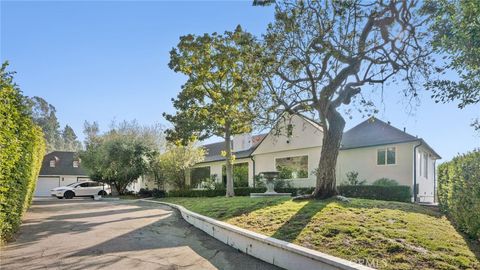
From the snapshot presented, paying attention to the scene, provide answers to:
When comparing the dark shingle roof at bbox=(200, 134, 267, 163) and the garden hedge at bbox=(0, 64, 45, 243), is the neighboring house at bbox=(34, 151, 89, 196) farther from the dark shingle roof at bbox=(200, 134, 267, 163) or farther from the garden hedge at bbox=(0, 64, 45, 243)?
the garden hedge at bbox=(0, 64, 45, 243)

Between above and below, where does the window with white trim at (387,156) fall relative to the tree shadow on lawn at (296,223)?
above

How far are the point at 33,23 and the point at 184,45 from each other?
1215 cm

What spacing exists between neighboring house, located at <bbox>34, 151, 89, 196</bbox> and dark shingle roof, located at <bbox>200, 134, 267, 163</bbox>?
19.1 meters

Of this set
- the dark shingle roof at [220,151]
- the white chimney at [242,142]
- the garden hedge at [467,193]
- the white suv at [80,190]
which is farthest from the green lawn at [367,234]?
the white suv at [80,190]

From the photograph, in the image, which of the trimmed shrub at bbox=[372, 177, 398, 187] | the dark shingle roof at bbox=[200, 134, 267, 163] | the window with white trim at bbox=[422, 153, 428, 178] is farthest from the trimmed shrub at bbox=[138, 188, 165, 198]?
the window with white trim at bbox=[422, 153, 428, 178]

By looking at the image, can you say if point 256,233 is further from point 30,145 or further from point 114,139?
point 114,139

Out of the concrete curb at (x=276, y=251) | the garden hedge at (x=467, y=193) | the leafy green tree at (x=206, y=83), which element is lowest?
the concrete curb at (x=276, y=251)

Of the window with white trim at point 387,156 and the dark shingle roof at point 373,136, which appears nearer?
the dark shingle roof at point 373,136

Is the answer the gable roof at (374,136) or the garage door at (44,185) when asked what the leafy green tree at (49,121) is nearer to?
the garage door at (44,185)

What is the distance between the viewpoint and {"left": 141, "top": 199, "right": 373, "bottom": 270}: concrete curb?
5727 mm

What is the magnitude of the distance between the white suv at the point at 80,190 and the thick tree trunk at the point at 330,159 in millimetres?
25782

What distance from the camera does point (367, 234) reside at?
7.35 m

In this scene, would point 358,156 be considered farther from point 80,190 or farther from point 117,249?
point 80,190

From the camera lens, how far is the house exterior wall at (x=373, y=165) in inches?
810
